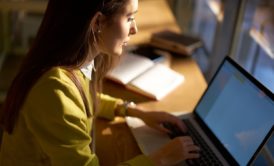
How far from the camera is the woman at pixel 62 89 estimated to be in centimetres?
98

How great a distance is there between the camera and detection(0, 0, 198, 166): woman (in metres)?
0.98

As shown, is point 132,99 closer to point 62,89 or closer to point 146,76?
point 146,76

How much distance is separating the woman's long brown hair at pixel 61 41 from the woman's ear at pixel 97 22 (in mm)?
12

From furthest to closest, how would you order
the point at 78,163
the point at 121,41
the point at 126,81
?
the point at 126,81, the point at 121,41, the point at 78,163

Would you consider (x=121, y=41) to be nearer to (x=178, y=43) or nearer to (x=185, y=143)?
(x=185, y=143)

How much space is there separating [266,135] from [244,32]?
125 cm

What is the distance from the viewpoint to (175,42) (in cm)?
191

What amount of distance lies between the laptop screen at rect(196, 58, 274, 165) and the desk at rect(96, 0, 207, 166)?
0.17 meters

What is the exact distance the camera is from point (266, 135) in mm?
1050

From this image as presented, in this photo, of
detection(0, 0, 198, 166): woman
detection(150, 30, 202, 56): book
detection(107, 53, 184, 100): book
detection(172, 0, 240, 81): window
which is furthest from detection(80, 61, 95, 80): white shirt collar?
detection(172, 0, 240, 81): window

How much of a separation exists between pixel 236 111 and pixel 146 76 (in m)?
0.52

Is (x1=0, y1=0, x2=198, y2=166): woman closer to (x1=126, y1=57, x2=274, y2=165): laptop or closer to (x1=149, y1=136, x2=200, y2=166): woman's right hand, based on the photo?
(x1=149, y1=136, x2=200, y2=166): woman's right hand

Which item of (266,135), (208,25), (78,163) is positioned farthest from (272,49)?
(208,25)

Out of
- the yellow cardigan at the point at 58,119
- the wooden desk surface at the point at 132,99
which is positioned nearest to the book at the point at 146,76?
the wooden desk surface at the point at 132,99
